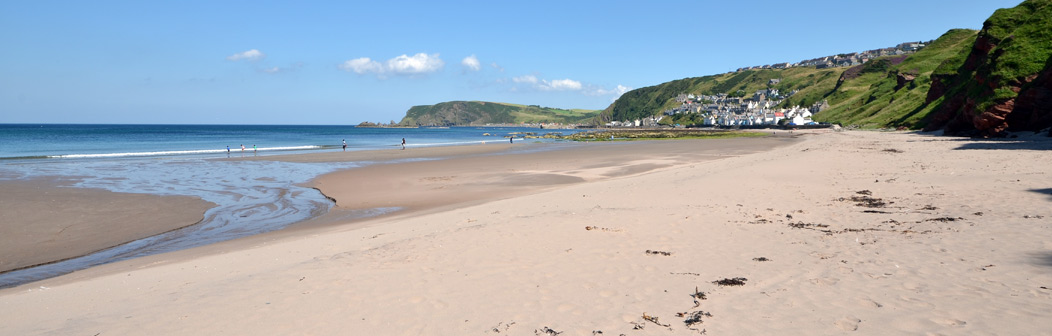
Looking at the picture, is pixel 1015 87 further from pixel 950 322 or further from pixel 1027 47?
pixel 950 322

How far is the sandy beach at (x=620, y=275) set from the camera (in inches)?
193

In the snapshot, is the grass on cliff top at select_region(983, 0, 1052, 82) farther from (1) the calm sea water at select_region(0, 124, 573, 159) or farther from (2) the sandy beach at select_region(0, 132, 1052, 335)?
(1) the calm sea water at select_region(0, 124, 573, 159)

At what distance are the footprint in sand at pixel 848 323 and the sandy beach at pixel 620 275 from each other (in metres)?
0.04

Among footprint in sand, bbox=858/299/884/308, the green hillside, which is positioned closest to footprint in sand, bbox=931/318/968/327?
footprint in sand, bbox=858/299/884/308

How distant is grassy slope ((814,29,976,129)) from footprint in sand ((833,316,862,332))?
224 feet

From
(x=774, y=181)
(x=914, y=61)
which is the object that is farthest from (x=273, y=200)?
(x=914, y=61)

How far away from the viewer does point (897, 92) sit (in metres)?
89.5

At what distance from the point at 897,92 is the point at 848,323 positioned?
106589 mm

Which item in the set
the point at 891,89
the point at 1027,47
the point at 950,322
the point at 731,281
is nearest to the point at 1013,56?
the point at 1027,47

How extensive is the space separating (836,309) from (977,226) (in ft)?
17.6

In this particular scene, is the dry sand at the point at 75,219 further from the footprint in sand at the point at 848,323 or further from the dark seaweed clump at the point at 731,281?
the footprint in sand at the point at 848,323

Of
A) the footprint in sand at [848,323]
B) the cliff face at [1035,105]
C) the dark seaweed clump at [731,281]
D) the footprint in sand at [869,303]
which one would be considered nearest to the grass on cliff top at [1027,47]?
the cliff face at [1035,105]

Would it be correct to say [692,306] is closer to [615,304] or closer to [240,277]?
[615,304]

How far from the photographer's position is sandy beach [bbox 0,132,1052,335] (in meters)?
4.90
